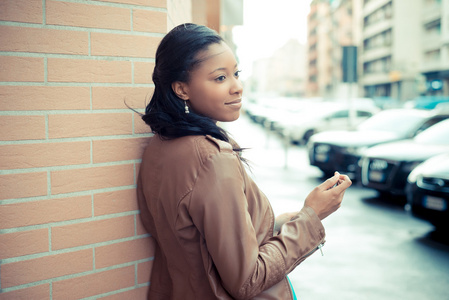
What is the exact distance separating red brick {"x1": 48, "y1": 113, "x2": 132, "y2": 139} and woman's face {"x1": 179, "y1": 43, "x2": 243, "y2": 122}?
36cm

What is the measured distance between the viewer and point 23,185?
1.59 meters

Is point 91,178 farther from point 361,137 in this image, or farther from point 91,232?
point 361,137

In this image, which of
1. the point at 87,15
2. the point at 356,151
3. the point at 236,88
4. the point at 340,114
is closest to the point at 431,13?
the point at 340,114

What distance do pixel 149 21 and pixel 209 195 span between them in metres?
0.90

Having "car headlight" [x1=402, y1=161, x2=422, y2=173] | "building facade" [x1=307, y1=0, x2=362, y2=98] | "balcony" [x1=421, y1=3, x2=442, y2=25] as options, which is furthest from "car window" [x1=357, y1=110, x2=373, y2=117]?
"building facade" [x1=307, y1=0, x2=362, y2=98]

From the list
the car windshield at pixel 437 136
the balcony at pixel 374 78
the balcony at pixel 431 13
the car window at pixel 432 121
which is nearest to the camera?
the car windshield at pixel 437 136

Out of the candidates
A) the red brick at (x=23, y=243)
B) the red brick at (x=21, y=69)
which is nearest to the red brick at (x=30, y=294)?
the red brick at (x=23, y=243)

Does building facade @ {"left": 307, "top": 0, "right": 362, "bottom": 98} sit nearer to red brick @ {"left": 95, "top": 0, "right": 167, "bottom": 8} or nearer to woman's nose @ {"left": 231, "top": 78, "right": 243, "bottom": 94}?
red brick @ {"left": 95, "top": 0, "right": 167, "bottom": 8}

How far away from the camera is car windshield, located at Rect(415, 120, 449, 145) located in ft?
22.5

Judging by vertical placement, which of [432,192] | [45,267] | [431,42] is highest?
[431,42]

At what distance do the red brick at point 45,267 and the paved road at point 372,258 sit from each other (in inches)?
40.1

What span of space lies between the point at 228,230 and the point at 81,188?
2.37 ft

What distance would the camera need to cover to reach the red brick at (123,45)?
1693mm

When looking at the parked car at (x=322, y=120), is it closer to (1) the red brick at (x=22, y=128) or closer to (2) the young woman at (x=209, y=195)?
(2) the young woman at (x=209, y=195)
